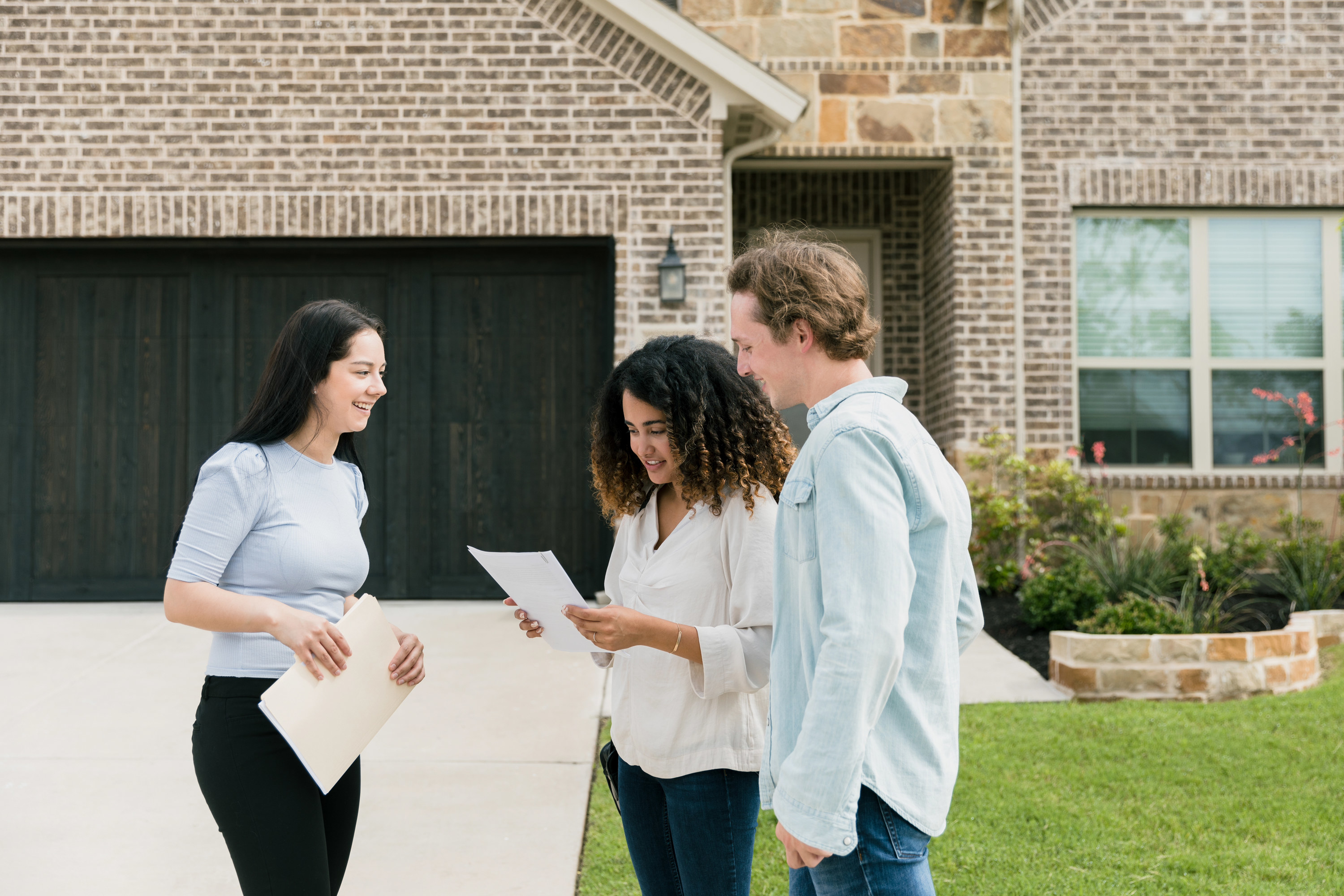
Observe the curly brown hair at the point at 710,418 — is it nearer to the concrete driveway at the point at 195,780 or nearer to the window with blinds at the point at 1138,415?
the concrete driveway at the point at 195,780

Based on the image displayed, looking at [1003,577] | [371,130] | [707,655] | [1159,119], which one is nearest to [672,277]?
[371,130]

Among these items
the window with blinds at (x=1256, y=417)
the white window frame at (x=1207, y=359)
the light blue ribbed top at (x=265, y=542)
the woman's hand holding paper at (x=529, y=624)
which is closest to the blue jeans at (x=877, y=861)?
the woman's hand holding paper at (x=529, y=624)

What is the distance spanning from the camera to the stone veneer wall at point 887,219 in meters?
9.25

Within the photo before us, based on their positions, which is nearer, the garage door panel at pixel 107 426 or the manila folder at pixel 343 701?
the manila folder at pixel 343 701

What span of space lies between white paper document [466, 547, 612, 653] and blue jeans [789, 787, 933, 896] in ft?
2.16

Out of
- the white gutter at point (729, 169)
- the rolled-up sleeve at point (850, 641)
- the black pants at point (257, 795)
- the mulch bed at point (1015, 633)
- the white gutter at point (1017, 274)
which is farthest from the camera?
the white gutter at point (1017, 274)

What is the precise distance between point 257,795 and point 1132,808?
3.15 meters

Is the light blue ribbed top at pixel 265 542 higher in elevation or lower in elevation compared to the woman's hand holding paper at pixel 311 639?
higher

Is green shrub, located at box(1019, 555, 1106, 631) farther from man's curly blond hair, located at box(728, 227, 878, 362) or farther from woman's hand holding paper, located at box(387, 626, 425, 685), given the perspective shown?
man's curly blond hair, located at box(728, 227, 878, 362)

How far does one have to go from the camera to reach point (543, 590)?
2.15m

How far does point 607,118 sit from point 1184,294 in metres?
5.12

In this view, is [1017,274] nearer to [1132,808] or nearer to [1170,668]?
[1170,668]

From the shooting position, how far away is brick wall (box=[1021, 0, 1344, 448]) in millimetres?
8500

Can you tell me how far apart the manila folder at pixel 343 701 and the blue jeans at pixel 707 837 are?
2.09 feet
